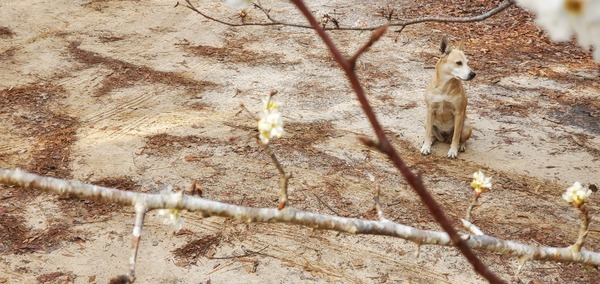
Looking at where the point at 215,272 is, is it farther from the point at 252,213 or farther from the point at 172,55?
the point at 172,55

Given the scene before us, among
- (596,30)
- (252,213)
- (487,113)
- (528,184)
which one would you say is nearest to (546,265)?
(528,184)

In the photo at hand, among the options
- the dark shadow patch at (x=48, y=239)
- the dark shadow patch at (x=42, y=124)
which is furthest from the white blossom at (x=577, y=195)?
the dark shadow patch at (x=42, y=124)

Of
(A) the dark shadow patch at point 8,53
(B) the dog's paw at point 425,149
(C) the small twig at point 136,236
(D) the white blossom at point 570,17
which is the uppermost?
(B) the dog's paw at point 425,149

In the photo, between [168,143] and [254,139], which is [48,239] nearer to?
[168,143]

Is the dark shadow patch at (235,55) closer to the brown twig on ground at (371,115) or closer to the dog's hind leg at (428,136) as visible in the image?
the dog's hind leg at (428,136)

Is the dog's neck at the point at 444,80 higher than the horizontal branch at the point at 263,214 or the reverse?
higher

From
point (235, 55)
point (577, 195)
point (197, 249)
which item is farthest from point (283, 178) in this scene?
point (235, 55)
